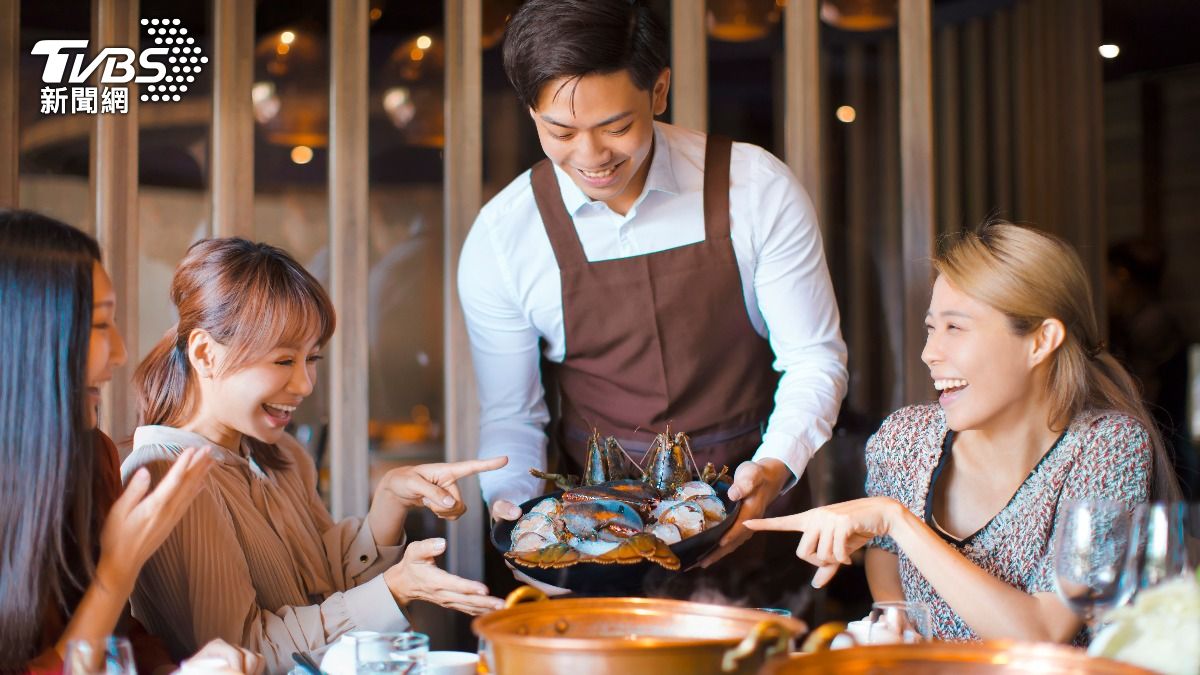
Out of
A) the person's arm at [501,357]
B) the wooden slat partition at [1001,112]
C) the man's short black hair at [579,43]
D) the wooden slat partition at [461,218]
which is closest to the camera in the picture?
the man's short black hair at [579,43]

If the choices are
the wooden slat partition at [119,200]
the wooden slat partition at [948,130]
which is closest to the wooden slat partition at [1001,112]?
the wooden slat partition at [948,130]

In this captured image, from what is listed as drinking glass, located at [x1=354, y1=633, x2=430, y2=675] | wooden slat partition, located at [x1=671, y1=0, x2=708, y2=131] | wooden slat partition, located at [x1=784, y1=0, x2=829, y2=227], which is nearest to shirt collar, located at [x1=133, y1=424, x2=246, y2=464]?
drinking glass, located at [x1=354, y1=633, x2=430, y2=675]

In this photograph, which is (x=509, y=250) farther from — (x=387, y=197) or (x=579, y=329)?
(x=387, y=197)

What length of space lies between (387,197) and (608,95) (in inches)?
33.9

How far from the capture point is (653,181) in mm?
2363

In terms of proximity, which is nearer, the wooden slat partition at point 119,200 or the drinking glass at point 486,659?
the drinking glass at point 486,659

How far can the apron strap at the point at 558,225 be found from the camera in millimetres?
2395

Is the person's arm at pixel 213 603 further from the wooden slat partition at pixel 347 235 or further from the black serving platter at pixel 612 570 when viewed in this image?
the wooden slat partition at pixel 347 235

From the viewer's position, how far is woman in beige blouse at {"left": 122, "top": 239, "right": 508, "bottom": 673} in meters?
1.65

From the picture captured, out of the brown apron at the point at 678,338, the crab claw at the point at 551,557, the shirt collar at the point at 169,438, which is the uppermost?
the brown apron at the point at 678,338

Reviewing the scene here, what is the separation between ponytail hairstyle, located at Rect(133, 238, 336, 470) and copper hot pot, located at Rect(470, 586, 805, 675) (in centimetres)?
84

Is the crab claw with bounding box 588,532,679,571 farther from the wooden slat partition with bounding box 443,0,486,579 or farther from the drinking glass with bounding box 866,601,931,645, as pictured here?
the wooden slat partition with bounding box 443,0,486,579

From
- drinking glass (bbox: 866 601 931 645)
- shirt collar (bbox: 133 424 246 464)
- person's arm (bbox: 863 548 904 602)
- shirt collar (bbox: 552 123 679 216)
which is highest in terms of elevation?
shirt collar (bbox: 552 123 679 216)

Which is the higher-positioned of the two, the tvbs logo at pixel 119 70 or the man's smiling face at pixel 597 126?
the tvbs logo at pixel 119 70
